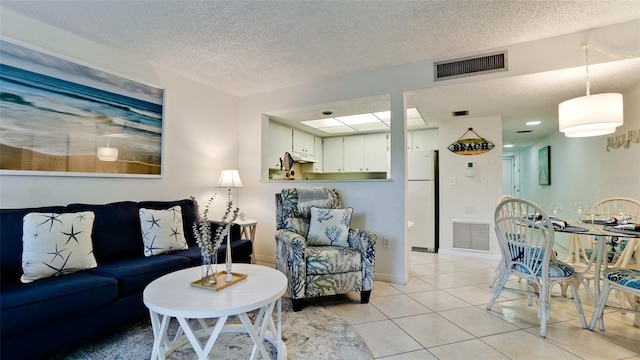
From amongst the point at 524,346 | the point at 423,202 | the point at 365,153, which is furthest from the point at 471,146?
the point at 524,346

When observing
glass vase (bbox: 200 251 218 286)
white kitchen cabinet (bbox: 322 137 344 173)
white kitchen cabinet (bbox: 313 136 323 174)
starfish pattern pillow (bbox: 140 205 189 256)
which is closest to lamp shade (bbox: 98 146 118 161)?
starfish pattern pillow (bbox: 140 205 189 256)

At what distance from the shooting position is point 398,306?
254cm

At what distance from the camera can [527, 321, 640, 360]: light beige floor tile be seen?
5.90 feet

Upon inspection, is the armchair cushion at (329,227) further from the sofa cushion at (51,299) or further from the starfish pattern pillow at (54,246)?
the starfish pattern pillow at (54,246)

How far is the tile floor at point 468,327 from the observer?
71.9 inches

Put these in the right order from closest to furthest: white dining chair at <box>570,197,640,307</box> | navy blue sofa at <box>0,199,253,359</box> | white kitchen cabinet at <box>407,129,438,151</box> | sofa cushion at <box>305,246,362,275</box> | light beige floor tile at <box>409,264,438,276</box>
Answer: navy blue sofa at <box>0,199,253,359</box>
white dining chair at <box>570,197,640,307</box>
sofa cushion at <box>305,246,362,275</box>
light beige floor tile at <box>409,264,438,276</box>
white kitchen cabinet at <box>407,129,438,151</box>

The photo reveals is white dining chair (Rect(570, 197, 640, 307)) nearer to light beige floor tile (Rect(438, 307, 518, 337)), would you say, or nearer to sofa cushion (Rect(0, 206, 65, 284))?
light beige floor tile (Rect(438, 307, 518, 337))

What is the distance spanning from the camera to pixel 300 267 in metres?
2.38

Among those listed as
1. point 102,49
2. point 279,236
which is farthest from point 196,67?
point 279,236

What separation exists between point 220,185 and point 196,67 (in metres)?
1.39

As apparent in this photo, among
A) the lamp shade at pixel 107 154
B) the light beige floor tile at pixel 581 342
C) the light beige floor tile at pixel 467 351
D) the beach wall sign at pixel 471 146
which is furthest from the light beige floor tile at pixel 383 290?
the lamp shade at pixel 107 154

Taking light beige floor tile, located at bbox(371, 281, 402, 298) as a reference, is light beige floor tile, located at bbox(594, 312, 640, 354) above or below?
above

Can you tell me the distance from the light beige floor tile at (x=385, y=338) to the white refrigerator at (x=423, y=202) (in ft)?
8.76

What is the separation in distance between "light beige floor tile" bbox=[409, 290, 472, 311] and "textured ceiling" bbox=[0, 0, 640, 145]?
216cm
